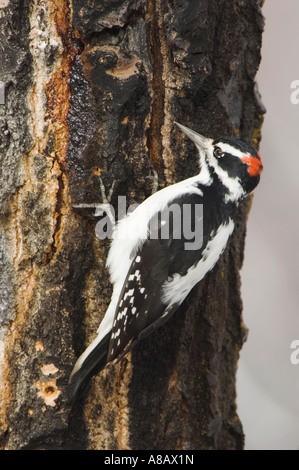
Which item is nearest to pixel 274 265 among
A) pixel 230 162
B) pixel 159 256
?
pixel 230 162

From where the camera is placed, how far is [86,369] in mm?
Result: 2156

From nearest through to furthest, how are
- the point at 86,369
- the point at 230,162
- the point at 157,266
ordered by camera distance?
the point at 86,369 → the point at 157,266 → the point at 230,162

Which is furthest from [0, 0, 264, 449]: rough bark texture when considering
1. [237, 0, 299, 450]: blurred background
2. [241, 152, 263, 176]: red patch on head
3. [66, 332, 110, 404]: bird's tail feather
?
[237, 0, 299, 450]: blurred background

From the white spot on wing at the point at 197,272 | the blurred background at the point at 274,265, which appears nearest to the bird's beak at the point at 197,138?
the white spot on wing at the point at 197,272

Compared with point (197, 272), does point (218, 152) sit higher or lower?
higher

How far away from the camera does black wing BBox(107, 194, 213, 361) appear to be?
2230 millimetres

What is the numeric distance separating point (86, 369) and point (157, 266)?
502 millimetres

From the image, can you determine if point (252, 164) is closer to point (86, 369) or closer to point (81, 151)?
point (81, 151)

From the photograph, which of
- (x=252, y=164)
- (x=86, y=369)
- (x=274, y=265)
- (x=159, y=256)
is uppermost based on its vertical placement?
(x=252, y=164)

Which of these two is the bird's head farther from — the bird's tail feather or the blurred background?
the blurred background

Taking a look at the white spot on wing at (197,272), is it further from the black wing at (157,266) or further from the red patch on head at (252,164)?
the red patch on head at (252,164)

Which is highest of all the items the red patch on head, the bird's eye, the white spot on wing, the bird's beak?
the bird's beak

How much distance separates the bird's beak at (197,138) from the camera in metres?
2.26

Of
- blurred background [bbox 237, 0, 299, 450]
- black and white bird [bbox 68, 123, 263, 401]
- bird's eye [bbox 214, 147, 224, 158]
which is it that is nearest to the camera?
black and white bird [bbox 68, 123, 263, 401]
